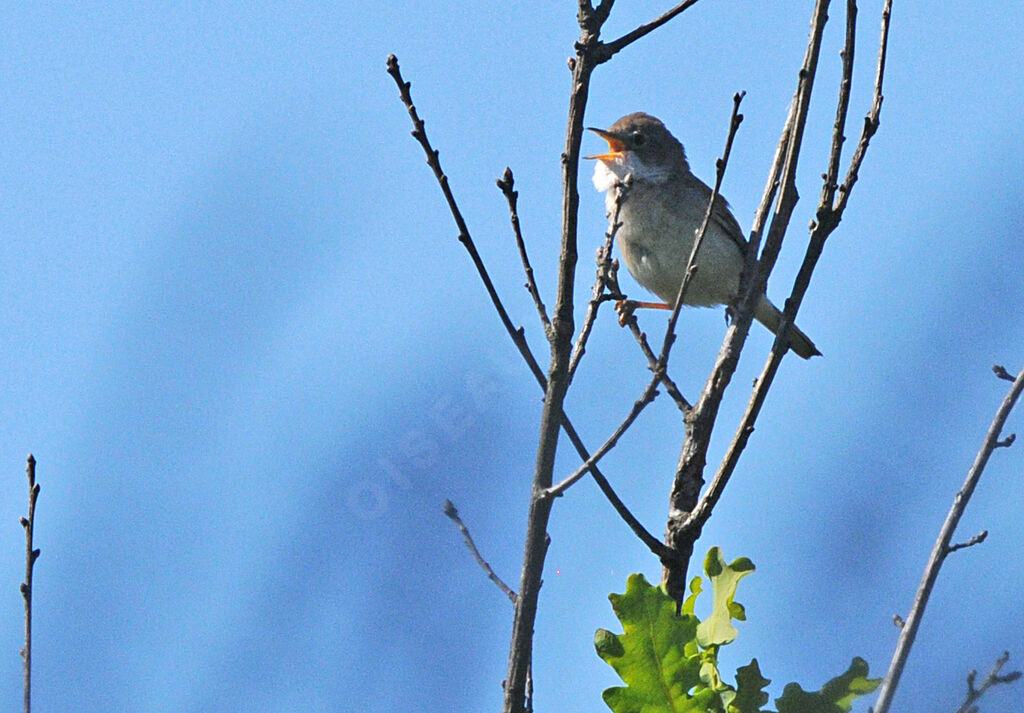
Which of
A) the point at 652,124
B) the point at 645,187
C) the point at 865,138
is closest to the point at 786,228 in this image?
the point at 865,138

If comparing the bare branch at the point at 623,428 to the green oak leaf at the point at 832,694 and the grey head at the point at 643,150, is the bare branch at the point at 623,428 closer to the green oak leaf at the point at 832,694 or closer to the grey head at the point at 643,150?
the green oak leaf at the point at 832,694

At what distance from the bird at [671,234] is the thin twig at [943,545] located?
3309 mm

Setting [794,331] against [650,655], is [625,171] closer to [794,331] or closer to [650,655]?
[794,331]

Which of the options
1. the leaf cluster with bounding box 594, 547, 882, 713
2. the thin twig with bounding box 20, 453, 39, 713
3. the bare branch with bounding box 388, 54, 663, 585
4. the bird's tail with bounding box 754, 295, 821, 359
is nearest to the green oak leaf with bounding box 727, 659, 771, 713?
the leaf cluster with bounding box 594, 547, 882, 713

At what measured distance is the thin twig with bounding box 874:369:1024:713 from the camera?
2094 millimetres

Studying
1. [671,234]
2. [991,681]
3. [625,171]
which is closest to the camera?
[991,681]

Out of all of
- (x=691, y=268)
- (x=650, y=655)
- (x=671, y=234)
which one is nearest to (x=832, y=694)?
(x=650, y=655)

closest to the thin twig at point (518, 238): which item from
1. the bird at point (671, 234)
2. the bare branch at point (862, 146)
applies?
the bare branch at point (862, 146)

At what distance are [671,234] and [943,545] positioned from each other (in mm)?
3752

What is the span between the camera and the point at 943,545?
2.36 meters

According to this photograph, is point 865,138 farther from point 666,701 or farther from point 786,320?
point 666,701

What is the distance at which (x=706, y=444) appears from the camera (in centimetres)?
354

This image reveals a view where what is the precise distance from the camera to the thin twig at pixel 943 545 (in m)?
2.09

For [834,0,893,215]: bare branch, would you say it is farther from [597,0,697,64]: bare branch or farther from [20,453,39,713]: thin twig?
[20,453,39,713]: thin twig
